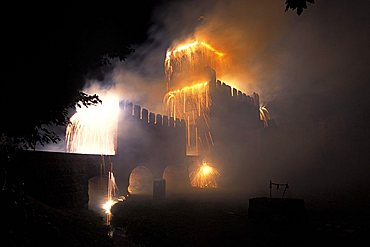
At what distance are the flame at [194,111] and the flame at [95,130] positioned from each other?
15966mm

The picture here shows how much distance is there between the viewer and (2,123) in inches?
246

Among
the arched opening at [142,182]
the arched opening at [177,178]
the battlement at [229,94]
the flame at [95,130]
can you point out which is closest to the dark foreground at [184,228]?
the flame at [95,130]

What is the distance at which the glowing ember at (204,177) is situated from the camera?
3153cm

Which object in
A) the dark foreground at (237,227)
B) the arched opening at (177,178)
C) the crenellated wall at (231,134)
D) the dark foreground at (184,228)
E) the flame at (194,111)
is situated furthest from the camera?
the flame at (194,111)

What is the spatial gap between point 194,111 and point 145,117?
568 inches

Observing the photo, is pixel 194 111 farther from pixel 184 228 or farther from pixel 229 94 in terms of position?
pixel 184 228

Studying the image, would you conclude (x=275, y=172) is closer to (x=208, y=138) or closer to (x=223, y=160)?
(x=223, y=160)

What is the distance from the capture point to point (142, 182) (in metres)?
25.4

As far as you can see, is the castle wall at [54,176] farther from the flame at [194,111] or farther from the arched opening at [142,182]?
the flame at [194,111]

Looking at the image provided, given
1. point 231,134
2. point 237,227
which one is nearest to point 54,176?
point 237,227

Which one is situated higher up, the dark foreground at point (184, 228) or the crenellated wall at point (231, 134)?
the crenellated wall at point (231, 134)

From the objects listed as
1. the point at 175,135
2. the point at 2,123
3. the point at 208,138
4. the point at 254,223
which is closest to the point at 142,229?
the point at 254,223

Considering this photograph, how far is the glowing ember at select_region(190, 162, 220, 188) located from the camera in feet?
103

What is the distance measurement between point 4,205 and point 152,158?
63.7 ft
